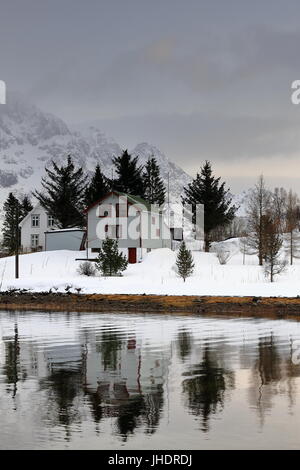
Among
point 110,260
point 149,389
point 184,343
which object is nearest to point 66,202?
Result: point 110,260

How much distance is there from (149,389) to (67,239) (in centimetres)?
Result: 5982

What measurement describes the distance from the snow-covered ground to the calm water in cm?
1566

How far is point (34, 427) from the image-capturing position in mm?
8992

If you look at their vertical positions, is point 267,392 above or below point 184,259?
below

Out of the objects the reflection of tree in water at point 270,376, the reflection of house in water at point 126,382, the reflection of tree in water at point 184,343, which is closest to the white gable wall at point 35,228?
the reflection of tree in water at point 184,343

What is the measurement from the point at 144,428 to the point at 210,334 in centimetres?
1257

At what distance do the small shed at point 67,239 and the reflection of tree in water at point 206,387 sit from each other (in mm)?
54991

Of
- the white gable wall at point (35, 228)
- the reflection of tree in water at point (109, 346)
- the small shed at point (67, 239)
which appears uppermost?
the white gable wall at point (35, 228)

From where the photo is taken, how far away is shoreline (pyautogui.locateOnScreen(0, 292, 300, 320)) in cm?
3094

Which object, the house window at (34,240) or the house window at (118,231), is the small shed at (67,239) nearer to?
the house window at (118,231)

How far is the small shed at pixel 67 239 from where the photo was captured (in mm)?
69938

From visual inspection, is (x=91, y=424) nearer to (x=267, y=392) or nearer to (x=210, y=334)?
(x=267, y=392)

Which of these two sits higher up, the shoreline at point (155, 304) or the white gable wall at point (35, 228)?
the white gable wall at point (35, 228)
